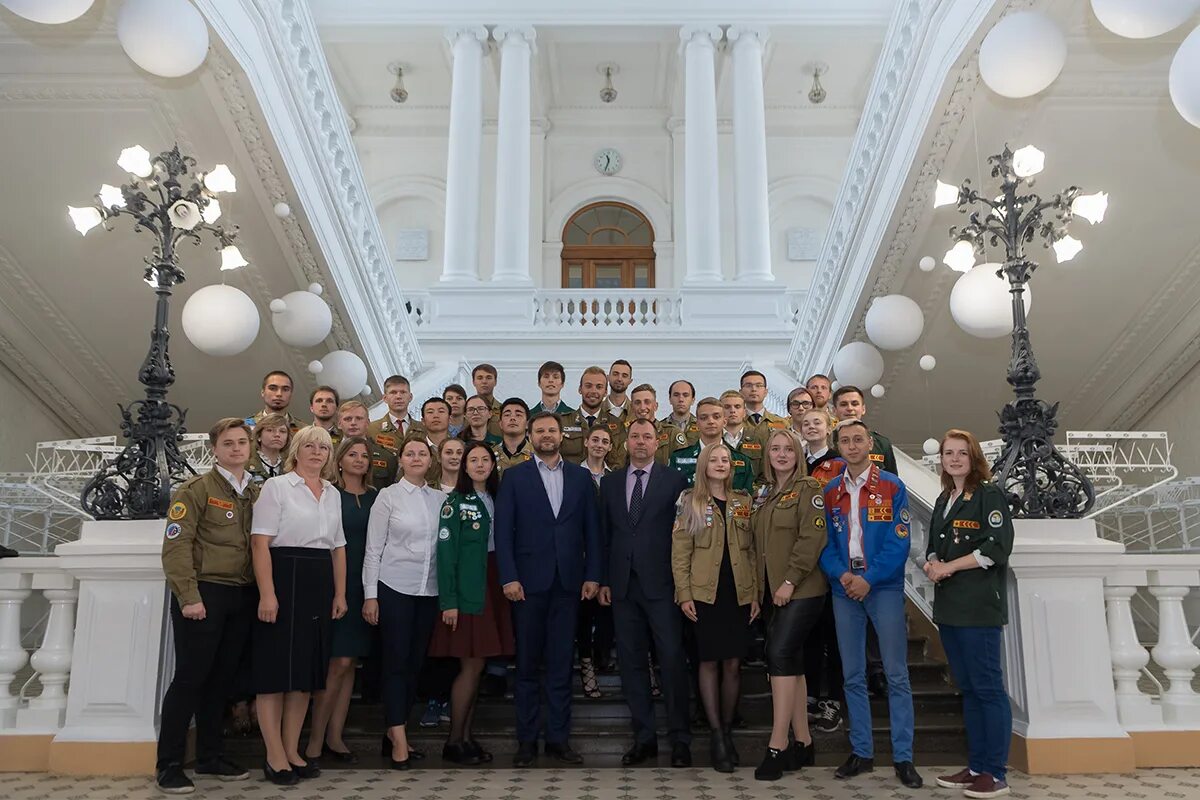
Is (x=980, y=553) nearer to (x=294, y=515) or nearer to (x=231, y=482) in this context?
(x=294, y=515)

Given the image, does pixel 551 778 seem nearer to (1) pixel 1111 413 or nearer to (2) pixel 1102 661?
(2) pixel 1102 661

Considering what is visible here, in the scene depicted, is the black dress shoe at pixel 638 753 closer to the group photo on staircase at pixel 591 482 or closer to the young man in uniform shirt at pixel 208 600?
the group photo on staircase at pixel 591 482

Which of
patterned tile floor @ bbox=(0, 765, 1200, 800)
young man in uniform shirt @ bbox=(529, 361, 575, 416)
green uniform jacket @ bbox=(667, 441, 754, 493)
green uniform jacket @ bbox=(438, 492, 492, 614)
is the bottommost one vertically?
patterned tile floor @ bbox=(0, 765, 1200, 800)

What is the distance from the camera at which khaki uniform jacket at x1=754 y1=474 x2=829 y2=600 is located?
15.8 feet

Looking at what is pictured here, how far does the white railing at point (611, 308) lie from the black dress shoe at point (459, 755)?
36.4ft

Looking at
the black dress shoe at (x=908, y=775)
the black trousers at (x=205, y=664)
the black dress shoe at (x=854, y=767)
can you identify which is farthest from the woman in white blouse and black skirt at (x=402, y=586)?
the black dress shoe at (x=908, y=775)

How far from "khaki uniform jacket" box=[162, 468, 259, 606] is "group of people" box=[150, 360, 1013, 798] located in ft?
0.03

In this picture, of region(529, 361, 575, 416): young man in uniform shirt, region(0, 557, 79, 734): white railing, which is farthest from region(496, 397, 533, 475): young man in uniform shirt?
region(0, 557, 79, 734): white railing

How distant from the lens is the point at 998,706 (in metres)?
4.48

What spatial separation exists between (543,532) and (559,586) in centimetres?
30

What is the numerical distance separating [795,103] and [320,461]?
64.7 ft

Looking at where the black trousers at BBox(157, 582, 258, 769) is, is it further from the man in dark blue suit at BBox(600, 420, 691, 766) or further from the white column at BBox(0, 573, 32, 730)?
the man in dark blue suit at BBox(600, 420, 691, 766)

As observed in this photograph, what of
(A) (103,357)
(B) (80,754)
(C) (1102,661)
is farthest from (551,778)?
(A) (103,357)

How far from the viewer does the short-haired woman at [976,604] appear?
4.48 meters
